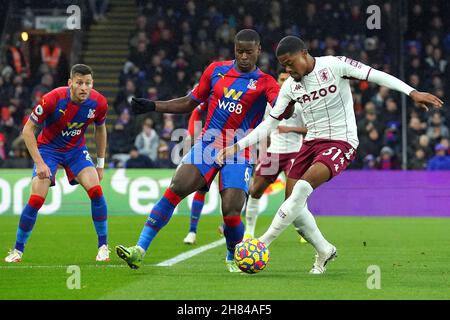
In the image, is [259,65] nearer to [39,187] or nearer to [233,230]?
[39,187]

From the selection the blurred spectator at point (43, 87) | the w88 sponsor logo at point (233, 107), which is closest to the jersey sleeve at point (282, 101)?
the w88 sponsor logo at point (233, 107)

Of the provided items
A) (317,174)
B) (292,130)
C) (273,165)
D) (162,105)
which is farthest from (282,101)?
(273,165)

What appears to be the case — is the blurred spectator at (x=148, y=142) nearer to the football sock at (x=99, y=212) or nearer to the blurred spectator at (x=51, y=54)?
the blurred spectator at (x=51, y=54)

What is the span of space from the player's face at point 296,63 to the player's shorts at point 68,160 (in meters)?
2.94

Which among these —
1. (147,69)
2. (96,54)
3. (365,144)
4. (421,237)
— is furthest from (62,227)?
(96,54)

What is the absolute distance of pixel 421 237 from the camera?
15477mm

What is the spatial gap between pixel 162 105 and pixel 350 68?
1825 millimetres

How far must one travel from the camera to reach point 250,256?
9.33 m

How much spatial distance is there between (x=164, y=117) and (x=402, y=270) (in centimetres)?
1445

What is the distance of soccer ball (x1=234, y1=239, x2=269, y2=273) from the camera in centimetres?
932

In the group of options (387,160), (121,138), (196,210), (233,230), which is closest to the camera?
(233,230)

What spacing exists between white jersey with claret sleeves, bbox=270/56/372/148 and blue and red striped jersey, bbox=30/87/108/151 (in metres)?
2.39

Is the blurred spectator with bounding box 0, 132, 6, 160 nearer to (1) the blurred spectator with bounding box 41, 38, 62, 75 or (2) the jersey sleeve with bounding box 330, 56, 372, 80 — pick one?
(1) the blurred spectator with bounding box 41, 38, 62, 75
